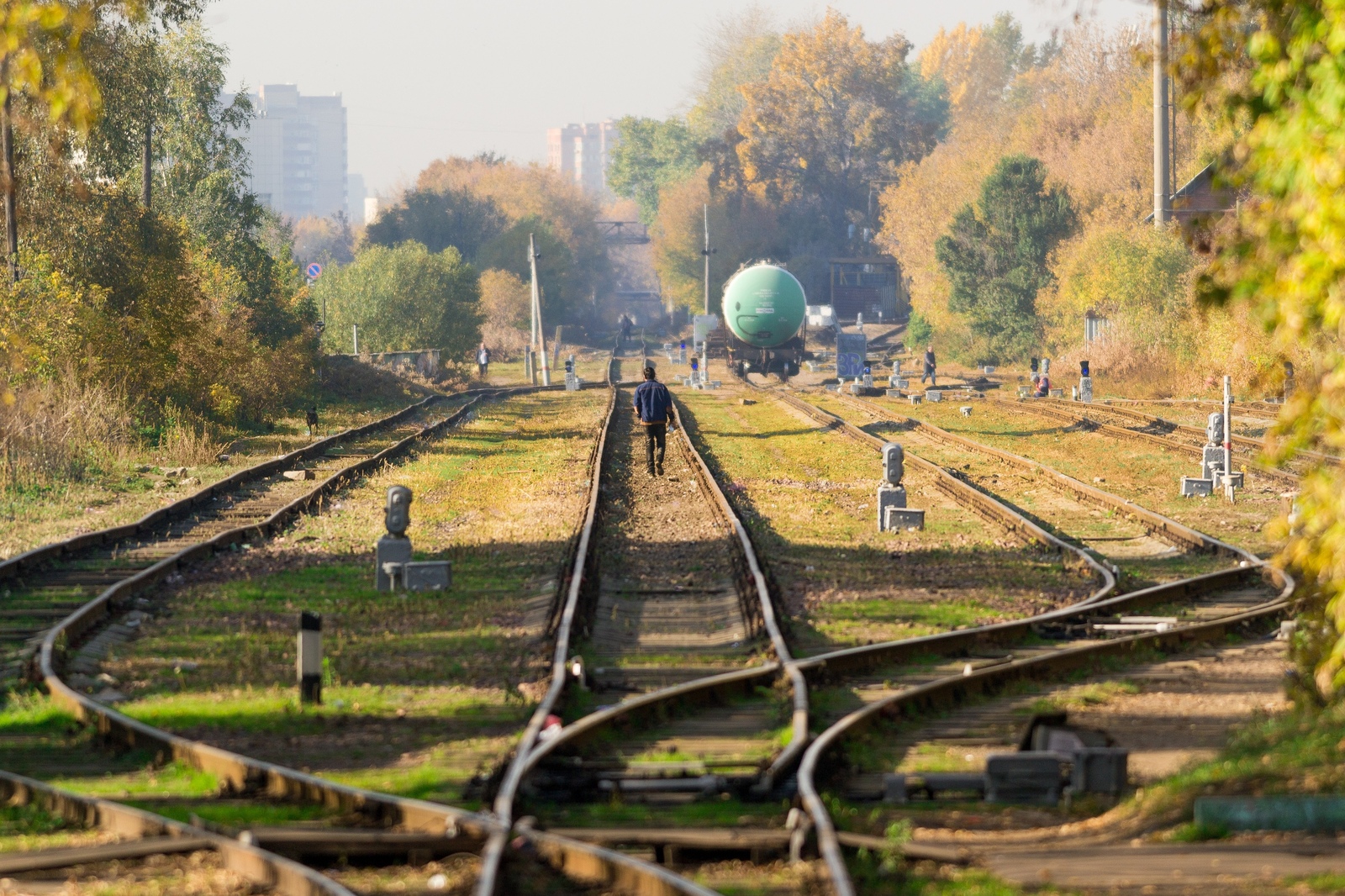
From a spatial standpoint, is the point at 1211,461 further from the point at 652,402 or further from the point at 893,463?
the point at 652,402

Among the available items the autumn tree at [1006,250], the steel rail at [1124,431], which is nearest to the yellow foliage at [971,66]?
the autumn tree at [1006,250]

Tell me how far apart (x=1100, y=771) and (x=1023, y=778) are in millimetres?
393

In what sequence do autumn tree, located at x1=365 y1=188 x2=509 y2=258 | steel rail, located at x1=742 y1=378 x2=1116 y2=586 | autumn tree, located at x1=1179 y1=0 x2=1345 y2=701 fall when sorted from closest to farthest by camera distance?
1. autumn tree, located at x1=1179 y1=0 x2=1345 y2=701
2. steel rail, located at x1=742 y1=378 x2=1116 y2=586
3. autumn tree, located at x1=365 y1=188 x2=509 y2=258

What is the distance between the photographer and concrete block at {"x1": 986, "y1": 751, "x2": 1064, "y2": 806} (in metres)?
8.23

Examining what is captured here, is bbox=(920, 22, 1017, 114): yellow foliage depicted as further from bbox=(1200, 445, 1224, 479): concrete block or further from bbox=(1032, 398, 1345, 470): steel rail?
bbox=(1200, 445, 1224, 479): concrete block

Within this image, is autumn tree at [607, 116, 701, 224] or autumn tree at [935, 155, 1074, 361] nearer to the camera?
autumn tree at [935, 155, 1074, 361]

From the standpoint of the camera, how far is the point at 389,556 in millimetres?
15367

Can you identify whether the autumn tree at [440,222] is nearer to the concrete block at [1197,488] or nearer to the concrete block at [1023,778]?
the concrete block at [1197,488]

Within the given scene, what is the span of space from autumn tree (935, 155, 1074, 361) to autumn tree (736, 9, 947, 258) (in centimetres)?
4939

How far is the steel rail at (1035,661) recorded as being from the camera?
23.5 ft

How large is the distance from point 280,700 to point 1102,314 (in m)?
51.3

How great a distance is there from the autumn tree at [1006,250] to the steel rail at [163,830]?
6353cm

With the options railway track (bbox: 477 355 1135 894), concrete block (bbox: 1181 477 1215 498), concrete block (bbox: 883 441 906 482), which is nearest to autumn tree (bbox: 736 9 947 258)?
concrete block (bbox: 1181 477 1215 498)

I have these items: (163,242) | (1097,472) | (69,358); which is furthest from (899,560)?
(163,242)
